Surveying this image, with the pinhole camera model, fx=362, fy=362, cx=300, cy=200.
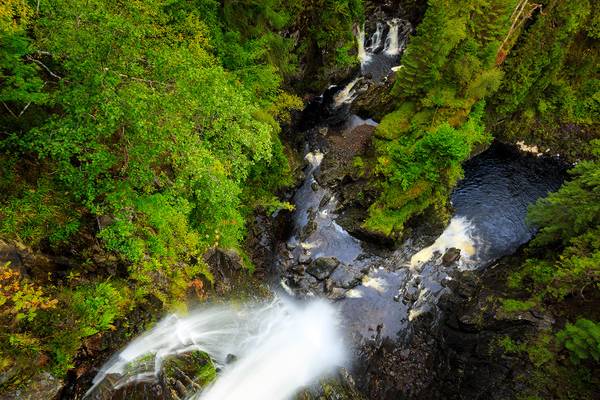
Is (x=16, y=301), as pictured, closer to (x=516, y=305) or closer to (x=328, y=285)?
(x=328, y=285)

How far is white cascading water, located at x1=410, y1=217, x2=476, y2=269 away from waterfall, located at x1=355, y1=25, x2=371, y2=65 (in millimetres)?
17978

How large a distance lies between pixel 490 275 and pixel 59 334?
18.9 metres

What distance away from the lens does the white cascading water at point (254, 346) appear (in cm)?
1052

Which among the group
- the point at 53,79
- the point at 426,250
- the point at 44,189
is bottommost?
the point at 426,250

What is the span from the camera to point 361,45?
3353 centimetres

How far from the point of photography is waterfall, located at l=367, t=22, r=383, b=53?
33.7m

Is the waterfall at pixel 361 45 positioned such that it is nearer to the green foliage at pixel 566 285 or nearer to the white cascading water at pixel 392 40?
the white cascading water at pixel 392 40

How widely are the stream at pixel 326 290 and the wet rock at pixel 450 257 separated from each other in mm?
56

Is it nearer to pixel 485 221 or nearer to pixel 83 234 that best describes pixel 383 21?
pixel 485 221

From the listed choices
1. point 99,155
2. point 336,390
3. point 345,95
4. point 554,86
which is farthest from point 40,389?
point 554,86

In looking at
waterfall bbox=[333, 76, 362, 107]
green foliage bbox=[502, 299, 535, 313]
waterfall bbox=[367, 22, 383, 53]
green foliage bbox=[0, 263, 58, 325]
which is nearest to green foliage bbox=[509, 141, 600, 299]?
green foliage bbox=[502, 299, 535, 313]

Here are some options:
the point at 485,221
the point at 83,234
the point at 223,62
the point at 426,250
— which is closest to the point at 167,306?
the point at 83,234

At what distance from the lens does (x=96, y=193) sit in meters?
9.09

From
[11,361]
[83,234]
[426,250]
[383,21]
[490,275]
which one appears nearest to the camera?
[11,361]
